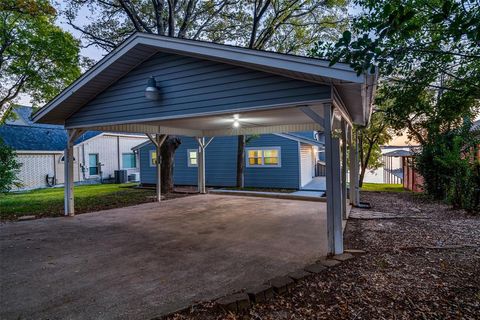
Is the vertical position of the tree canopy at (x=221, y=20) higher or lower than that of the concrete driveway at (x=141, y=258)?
higher

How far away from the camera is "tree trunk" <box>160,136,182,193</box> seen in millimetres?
12086

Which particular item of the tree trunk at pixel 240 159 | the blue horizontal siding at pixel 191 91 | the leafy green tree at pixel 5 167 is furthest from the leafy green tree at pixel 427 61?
the leafy green tree at pixel 5 167

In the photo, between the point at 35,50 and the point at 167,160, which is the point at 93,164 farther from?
the point at 167,160

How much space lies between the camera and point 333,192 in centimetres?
414

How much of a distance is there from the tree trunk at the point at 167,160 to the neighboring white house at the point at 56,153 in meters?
8.19

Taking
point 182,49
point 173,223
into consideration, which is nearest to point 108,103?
point 182,49

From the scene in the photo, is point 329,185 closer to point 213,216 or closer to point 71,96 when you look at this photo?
point 213,216

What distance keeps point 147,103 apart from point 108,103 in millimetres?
1423

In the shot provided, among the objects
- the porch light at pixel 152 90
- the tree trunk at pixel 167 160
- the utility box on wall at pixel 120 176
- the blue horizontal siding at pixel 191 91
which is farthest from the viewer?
the utility box on wall at pixel 120 176

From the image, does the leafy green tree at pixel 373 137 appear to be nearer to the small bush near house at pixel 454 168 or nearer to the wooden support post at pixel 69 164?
the small bush near house at pixel 454 168

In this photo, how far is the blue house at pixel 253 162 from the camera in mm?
13227

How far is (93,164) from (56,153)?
2.41 meters

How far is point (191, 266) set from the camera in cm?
387

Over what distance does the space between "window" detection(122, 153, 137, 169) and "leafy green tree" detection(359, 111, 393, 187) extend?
16380 mm
